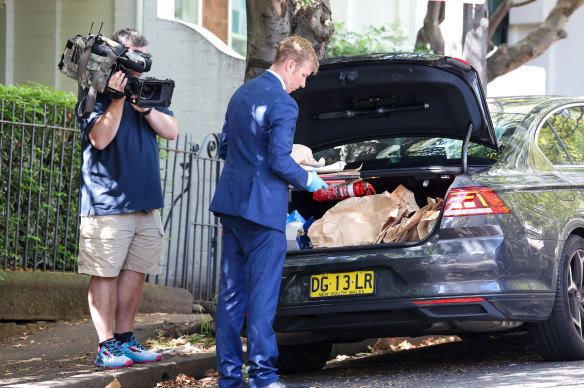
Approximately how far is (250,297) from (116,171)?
56.6 inches

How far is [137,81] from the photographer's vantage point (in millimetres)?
6094

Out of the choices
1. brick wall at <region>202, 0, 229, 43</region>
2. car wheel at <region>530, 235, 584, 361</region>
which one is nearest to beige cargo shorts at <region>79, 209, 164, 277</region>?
car wheel at <region>530, 235, 584, 361</region>

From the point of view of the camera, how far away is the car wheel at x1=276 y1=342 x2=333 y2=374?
22.1 ft

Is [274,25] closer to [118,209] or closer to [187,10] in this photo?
[118,209]

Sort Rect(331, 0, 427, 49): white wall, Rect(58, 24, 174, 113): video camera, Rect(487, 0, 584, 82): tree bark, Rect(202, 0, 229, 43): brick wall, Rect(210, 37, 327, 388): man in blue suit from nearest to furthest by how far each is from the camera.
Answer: Rect(210, 37, 327, 388): man in blue suit
Rect(58, 24, 174, 113): video camera
Rect(487, 0, 584, 82): tree bark
Rect(202, 0, 229, 43): brick wall
Rect(331, 0, 427, 49): white wall

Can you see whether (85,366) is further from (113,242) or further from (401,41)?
(401,41)

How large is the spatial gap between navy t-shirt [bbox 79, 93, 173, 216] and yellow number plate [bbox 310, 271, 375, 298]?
3.96 feet

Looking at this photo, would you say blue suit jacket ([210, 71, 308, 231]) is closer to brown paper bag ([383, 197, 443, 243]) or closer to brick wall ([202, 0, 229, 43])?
brown paper bag ([383, 197, 443, 243])

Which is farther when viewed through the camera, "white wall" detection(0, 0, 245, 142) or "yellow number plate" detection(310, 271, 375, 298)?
"white wall" detection(0, 0, 245, 142)

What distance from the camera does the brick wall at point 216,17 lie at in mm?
14560

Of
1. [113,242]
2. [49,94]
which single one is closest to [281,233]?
[113,242]

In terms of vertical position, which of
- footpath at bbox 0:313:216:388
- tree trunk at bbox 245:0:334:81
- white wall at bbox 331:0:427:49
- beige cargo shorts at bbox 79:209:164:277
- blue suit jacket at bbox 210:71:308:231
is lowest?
footpath at bbox 0:313:216:388

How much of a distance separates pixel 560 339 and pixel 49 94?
5046 millimetres

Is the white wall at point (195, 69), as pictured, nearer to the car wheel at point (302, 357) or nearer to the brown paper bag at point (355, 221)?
the car wheel at point (302, 357)
